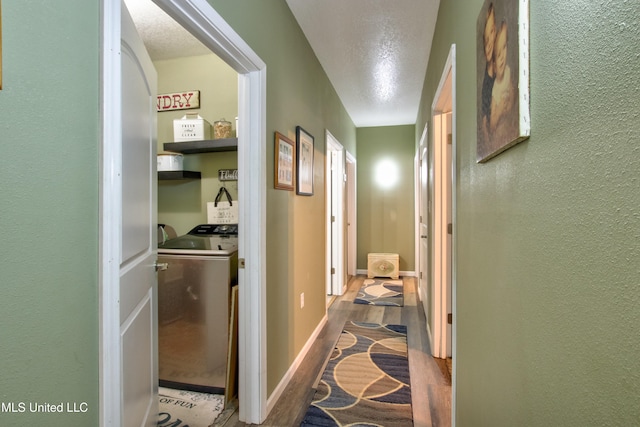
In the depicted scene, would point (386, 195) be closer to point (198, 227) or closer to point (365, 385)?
point (198, 227)

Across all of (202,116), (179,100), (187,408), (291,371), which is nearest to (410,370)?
(291,371)

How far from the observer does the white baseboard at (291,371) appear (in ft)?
6.57

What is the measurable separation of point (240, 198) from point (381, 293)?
3.34m

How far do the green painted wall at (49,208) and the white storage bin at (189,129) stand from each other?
1.87 m

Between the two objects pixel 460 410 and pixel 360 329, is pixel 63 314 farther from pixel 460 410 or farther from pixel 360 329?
pixel 360 329

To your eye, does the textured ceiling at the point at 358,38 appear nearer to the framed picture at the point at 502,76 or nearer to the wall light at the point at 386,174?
the framed picture at the point at 502,76

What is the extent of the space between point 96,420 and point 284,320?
4.76 ft

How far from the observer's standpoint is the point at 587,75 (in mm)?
518

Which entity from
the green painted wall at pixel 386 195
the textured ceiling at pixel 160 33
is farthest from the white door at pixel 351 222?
the textured ceiling at pixel 160 33

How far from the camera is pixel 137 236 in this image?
4.25 ft

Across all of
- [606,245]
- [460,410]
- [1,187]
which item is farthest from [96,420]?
[460,410]

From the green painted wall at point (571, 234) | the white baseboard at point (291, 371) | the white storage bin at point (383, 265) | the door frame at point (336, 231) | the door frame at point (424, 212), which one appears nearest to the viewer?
the green painted wall at point (571, 234)

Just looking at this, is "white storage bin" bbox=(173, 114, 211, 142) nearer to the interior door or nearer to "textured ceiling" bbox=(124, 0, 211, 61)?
"textured ceiling" bbox=(124, 0, 211, 61)

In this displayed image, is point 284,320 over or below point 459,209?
below
